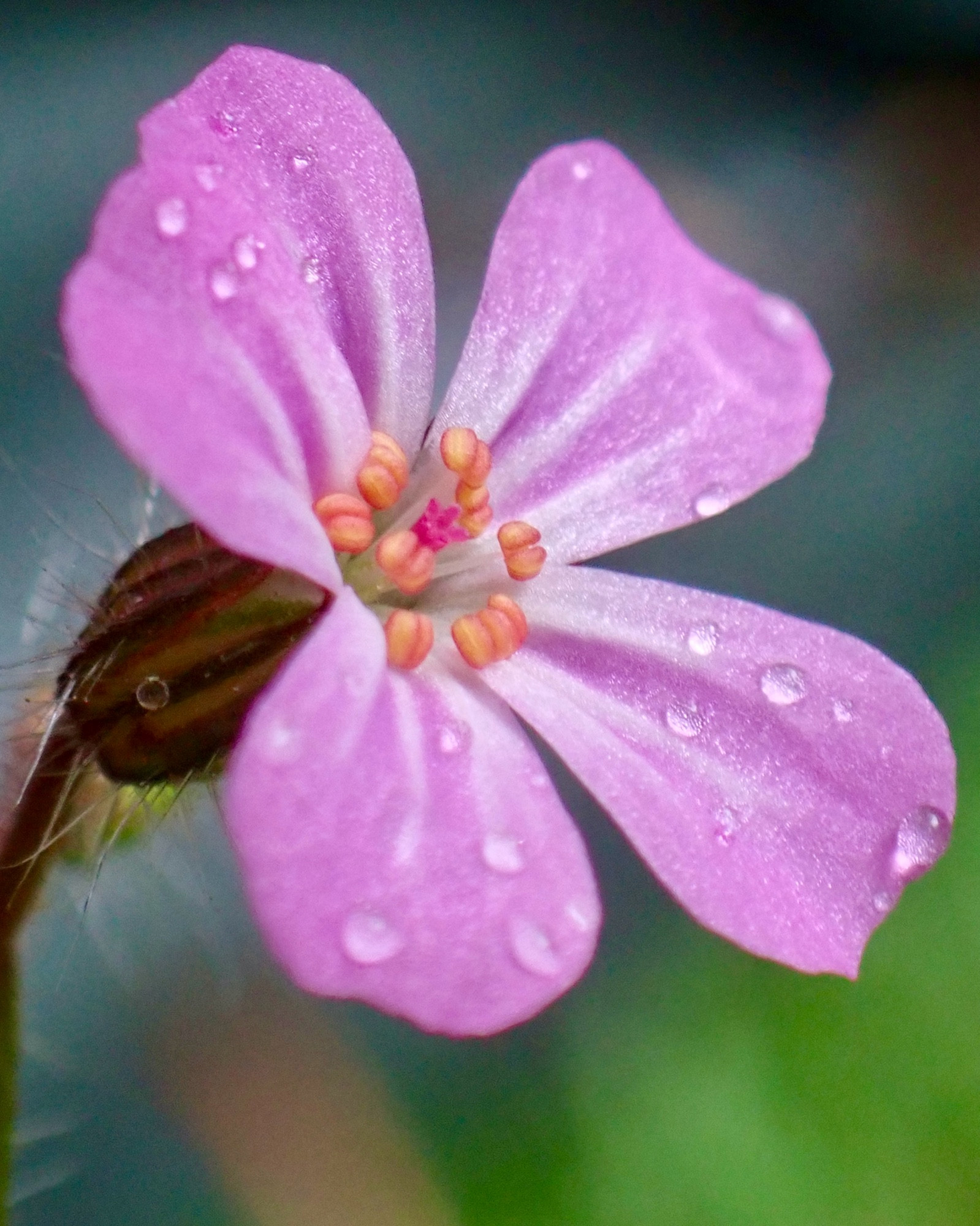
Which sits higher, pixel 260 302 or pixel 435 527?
pixel 260 302

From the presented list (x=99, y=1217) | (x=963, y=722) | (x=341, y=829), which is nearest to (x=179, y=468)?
(x=341, y=829)

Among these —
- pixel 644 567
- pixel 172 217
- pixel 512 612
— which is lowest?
pixel 644 567

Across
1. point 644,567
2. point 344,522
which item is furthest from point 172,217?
point 644,567

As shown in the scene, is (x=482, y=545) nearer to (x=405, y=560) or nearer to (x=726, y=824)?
(x=405, y=560)

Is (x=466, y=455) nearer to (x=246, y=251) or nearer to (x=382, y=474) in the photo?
(x=382, y=474)

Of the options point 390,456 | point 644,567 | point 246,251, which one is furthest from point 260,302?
point 644,567

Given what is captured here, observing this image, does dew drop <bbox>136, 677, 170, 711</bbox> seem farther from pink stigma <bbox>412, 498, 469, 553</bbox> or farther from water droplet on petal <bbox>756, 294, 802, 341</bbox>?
water droplet on petal <bbox>756, 294, 802, 341</bbox>

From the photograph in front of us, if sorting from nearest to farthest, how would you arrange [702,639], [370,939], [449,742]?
1. [370,939]
2. [449,742]
3. [702,639]

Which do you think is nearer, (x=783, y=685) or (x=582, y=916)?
(x=582, y=916)

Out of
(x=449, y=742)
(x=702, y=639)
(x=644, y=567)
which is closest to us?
(x=449, y=742)
